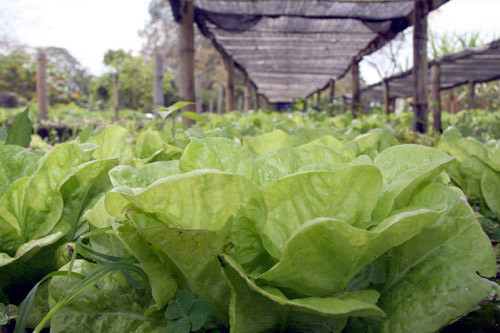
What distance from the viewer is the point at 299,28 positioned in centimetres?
859

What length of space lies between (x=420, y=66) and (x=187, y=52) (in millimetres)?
3755

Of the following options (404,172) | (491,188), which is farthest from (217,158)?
(491,188)

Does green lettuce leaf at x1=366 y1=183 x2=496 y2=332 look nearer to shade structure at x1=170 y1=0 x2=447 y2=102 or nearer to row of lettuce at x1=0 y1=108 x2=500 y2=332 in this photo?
row of lettuce at x1=0 y1=108 x2=500 y2=332

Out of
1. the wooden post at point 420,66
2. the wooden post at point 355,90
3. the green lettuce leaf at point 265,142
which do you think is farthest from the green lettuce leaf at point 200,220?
the wooden post at point 355,90

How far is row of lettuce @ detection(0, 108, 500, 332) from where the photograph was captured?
1.97ft

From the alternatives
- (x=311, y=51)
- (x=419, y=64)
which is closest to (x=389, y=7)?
(x=419, y=64)

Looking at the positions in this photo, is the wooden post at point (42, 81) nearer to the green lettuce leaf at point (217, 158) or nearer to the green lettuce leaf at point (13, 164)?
the green lettuce leaf at point (13, 164)

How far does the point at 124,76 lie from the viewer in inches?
1277

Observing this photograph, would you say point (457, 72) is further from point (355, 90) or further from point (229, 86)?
point (229, 86)

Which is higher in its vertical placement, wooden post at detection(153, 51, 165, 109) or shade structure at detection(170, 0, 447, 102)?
shade structure at detection(170, 0, 447, 102)

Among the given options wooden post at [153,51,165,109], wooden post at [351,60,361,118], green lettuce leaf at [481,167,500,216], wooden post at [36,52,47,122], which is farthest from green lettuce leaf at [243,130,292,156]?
wooden post at [36,52,47,122]

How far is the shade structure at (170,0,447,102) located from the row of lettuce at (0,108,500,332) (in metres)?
5.62

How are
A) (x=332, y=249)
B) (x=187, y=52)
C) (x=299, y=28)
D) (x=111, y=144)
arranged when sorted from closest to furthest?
(x=332, y=249), (x=111, y=144), (x=187, y=52), (x=299, y=28)

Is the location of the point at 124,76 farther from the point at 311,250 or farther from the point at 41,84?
the point at 311,250
